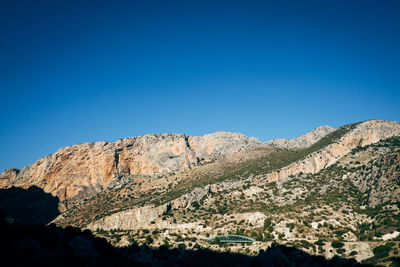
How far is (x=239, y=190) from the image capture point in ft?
277

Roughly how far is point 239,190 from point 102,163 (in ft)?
243

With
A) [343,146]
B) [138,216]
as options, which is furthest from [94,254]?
[343,146]

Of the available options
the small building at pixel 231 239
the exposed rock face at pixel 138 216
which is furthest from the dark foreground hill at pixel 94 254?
the exposed rock face at pixel 138 216

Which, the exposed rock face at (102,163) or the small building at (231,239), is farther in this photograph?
the exposed rock face at (102,163)

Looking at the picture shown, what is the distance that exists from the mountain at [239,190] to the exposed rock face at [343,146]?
336mm

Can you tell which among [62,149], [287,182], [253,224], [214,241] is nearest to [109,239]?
[214,241]

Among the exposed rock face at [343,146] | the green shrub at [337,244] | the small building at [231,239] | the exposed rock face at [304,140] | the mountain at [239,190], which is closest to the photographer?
the green shrub at [337,244]

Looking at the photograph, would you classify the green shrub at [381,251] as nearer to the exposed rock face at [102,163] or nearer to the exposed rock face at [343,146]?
the exposed rock face at [343,146]

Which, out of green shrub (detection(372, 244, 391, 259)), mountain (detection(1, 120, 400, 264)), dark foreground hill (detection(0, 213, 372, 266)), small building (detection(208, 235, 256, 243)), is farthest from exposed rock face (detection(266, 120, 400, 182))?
green shrub (detection(372, 244, 391, 259))

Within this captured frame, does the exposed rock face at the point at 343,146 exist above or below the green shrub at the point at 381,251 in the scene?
above

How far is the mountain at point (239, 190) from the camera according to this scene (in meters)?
58.7

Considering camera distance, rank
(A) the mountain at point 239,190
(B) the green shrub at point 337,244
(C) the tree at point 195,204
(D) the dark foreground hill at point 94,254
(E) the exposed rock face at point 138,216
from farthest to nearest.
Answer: (C) the tree at point 195,204 → (E) the exposed rock face at point 138,216 → (A) the mountain at point 239,190 → (B) the green shrub at point 337,244 → (D) the dark foreground hill at point 94,254

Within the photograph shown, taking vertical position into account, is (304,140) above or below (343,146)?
above

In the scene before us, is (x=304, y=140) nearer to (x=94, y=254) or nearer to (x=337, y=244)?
(x=337, y=244)
